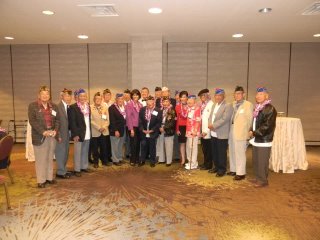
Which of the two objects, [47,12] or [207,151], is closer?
[47,12]

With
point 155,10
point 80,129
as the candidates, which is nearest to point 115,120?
point 80,129

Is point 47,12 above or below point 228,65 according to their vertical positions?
above

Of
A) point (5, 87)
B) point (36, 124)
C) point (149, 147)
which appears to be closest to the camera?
point (36, 124)

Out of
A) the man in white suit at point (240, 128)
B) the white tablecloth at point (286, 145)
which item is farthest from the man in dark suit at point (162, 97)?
the white tablecloth at point (286, 145)

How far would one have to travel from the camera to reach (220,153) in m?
5.05

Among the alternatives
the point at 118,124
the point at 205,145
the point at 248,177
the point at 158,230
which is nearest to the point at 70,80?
the point at 118,124

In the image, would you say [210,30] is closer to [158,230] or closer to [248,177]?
[248,177]

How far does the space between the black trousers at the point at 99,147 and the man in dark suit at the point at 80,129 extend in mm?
320

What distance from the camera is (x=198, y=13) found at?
509cm

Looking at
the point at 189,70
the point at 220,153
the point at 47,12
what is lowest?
the point at 220,153

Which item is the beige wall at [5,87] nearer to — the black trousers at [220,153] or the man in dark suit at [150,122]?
the man in dark suit at [150,122]

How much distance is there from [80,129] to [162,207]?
7.11 feet

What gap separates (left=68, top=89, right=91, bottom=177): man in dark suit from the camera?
16.0 ft

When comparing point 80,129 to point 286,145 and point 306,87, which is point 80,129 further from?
point 306,87
